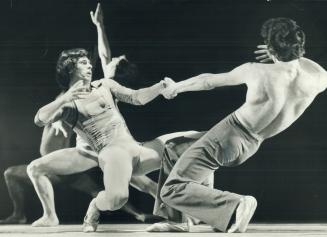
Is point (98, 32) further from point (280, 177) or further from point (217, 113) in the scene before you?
point (280, 177)

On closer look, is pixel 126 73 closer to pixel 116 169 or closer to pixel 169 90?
pixel 169 90

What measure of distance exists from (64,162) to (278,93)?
5.36ft

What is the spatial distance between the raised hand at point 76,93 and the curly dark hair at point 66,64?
0.06 m

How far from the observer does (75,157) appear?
13.1 ft

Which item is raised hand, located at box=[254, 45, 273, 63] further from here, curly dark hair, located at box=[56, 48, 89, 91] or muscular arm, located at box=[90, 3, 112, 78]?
curly dark hair, located at box=[56, 48, 89, 91]

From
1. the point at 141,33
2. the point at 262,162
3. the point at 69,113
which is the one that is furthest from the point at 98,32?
the point at 262,162

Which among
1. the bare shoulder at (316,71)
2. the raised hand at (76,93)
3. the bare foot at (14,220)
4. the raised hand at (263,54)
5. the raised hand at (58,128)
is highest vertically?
the raised hand at (263,54)

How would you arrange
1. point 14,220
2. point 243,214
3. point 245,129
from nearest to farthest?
1. point 243,214
2. point 245,129
3. point 14,220

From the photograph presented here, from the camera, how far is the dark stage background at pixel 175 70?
398cm

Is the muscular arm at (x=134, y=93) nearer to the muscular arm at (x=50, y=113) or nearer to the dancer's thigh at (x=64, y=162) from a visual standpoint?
the muscular arm at (x=50, y=113)

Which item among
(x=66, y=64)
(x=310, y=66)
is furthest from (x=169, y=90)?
(x=310, y=66)

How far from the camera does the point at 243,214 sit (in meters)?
3.77

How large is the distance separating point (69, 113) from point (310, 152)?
71.3 inches

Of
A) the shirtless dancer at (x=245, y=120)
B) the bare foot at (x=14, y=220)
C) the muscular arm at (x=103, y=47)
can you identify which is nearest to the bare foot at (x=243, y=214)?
the shirtless dancer at (x=245, y=120)
